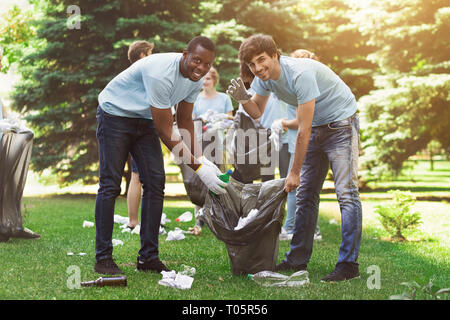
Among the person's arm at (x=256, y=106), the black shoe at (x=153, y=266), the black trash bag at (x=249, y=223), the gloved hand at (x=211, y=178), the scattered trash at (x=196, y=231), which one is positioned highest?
the person's arm at (x=256, y=106)

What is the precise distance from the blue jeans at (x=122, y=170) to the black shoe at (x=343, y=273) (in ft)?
3.96

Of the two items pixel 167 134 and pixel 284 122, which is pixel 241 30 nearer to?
pixel 284 122

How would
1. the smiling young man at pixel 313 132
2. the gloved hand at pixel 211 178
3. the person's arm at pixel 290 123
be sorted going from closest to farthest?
the smiling young man at pixel 313 132
the gloved hand at pixel 211 178
the person's arm at pixel 290 123

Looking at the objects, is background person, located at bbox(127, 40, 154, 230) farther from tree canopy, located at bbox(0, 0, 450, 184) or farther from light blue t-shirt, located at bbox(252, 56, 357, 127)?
tree canopy, located at bbox(0, 0, 450, 184)

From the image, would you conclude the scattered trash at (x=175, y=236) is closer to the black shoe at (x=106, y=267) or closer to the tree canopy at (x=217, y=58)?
the black shoe at (x=106, y=267)

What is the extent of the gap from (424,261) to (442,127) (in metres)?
6.29

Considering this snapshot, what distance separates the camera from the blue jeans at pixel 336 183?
3844 millimetres

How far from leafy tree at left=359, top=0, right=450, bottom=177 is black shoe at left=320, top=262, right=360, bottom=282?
20.8 ft

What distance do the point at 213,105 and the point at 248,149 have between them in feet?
2.87

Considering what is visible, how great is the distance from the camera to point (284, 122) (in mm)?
5355

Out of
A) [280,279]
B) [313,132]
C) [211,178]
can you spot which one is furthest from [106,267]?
[313,132]

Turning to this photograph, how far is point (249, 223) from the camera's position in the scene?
12.4 ft

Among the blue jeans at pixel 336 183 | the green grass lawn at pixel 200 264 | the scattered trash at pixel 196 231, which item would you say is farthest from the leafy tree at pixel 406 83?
the blue jeans at pixel 336 183

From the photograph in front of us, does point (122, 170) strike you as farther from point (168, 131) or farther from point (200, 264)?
point (200, 264)
